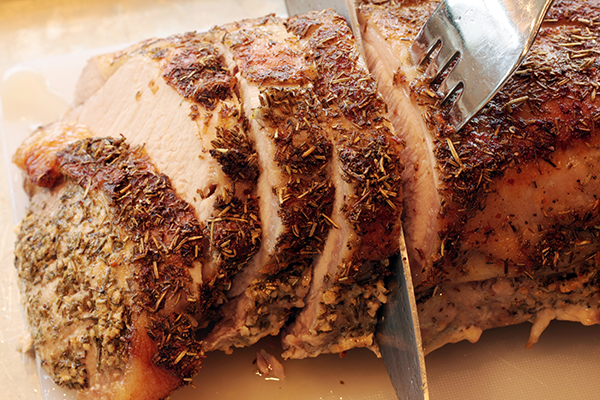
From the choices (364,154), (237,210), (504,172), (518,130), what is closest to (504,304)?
(504,172)

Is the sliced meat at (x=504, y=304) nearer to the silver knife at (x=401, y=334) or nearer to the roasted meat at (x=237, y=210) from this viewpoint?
the silver knife at (x=401, y=334)

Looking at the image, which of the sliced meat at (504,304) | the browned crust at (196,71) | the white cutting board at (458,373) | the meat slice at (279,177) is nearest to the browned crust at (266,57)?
the meat slice at (279,177)

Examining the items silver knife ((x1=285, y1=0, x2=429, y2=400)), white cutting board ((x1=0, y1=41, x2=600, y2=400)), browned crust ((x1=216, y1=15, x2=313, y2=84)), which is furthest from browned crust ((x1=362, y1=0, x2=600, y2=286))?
white cutting board ((x1=0, y1=41, x2=600, y2=400))

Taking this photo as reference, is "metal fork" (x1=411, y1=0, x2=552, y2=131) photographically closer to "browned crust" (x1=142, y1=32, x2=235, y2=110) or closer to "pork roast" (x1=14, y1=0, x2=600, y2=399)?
"pork roast" (x1=14, y1=0, x2=600, y2=399)

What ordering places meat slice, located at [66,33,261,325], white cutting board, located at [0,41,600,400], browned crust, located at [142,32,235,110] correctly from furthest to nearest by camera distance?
white cutting board, located at [0,41,600,400], browned crust, located at [142,32,235,110], meat slice, located at [66,33,261,325]

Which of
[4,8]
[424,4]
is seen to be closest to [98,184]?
[424,4]

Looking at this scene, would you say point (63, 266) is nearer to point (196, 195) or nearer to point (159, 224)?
point (159, 224)

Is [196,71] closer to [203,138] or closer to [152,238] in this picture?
[203,138]
